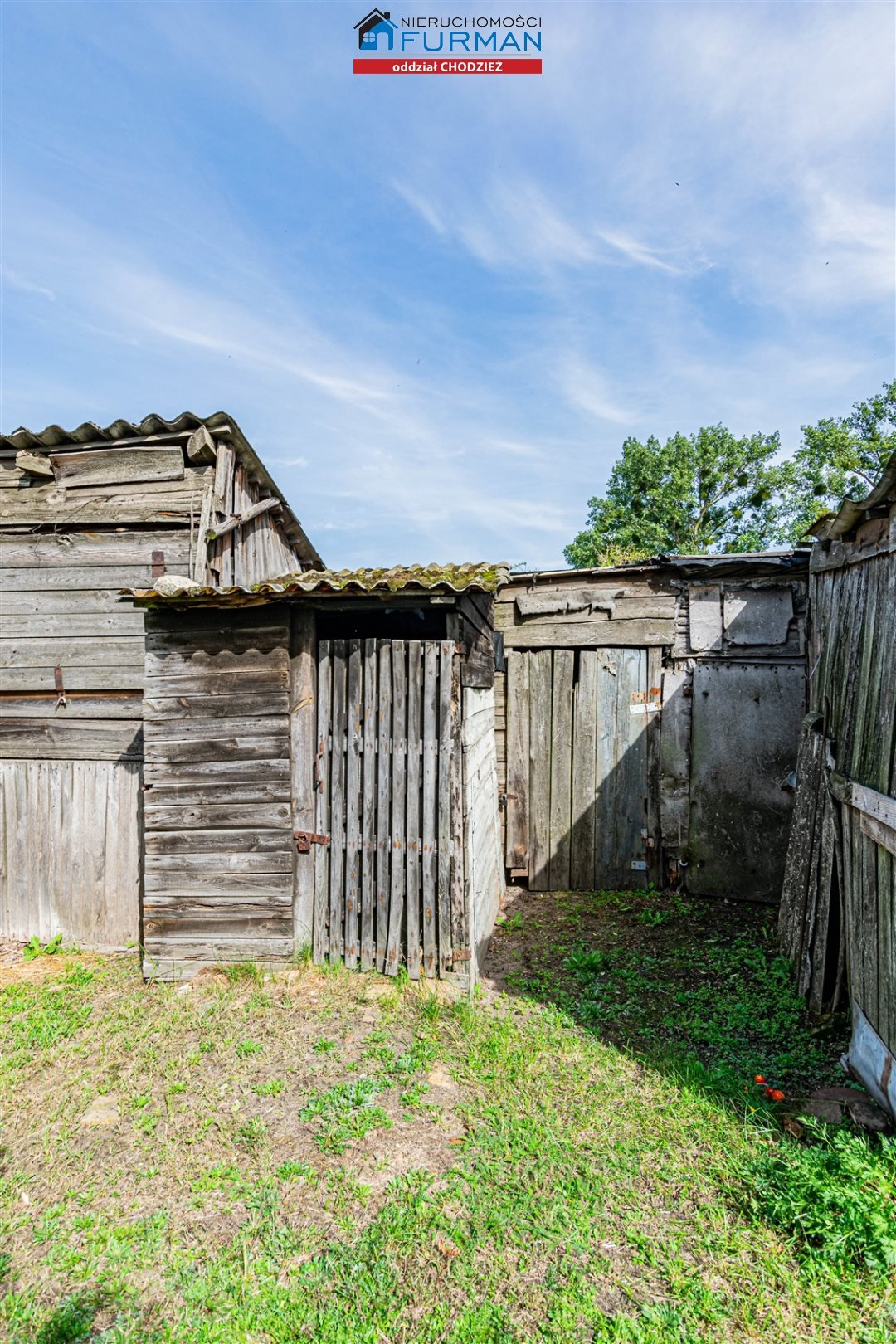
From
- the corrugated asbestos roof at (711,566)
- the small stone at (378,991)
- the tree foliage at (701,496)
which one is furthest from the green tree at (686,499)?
the small stone at (378,991)

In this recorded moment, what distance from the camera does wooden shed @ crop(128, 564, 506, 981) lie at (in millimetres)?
5234

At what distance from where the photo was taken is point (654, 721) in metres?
7.80

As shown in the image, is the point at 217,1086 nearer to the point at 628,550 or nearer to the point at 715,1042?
the point at 715,1042

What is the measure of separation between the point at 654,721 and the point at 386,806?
3.78m

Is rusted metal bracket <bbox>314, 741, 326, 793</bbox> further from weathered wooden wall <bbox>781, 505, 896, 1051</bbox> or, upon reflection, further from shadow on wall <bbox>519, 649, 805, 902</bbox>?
weathered wooden wall <bbox>781, 505, 896, 1051</bbox>

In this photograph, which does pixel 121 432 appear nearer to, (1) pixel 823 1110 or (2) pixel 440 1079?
(2) pixel 440 1079

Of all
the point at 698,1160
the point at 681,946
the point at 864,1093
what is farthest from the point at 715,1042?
the point at 681,946

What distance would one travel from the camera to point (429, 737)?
17.4 ft

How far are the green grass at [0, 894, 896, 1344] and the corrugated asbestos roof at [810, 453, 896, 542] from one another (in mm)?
3300

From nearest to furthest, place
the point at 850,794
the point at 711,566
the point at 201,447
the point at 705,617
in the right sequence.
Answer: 1. the point at 850,794
2. the point at 201,447
3. the point at 711,566
4. the point at 705,617

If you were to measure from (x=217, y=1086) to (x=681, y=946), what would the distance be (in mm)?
4116

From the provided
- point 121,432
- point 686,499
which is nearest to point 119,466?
point 121,432

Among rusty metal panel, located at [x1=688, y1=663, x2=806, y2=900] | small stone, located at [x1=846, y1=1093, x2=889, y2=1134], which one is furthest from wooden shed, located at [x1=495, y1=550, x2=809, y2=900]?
small stone, located at [x1=846, y1=1093, x2=889, y2=1134]

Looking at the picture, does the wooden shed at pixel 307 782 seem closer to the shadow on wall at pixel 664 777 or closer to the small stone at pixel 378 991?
the small stone at pixel 378 991
